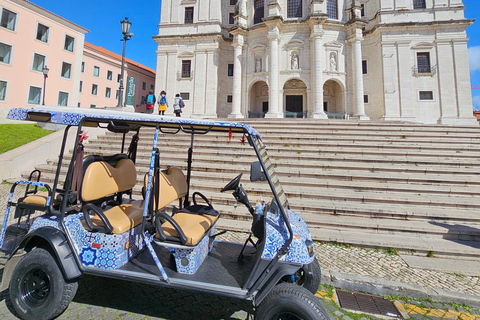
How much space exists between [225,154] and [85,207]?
23.4 ft

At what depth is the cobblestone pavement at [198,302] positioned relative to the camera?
2.87m

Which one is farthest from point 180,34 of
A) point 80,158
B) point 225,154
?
point 80,158

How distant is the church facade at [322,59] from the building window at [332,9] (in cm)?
11

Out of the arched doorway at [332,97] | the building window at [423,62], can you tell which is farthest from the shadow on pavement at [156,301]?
the building window at [423,62]

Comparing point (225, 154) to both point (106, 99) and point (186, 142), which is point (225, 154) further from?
point (106, 99)

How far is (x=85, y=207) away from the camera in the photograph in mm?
2941

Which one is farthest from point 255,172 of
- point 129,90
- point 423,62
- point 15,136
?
point 423,62

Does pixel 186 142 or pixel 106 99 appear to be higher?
pixel 106 99

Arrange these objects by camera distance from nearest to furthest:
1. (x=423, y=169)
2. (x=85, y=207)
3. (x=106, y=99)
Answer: (x=85, y=207) → (x=423, y=169) → (x=106, y=99)

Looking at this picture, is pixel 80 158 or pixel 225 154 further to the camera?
pixel 225 154

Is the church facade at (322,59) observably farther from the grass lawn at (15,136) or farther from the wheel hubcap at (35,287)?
the wheel hubcap at (35,287)

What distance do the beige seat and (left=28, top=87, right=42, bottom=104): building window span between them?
94.2 feet

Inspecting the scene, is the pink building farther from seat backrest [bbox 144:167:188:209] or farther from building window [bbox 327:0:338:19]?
building window [bbox 327:0:338:19]

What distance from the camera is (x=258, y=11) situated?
86.4ft
